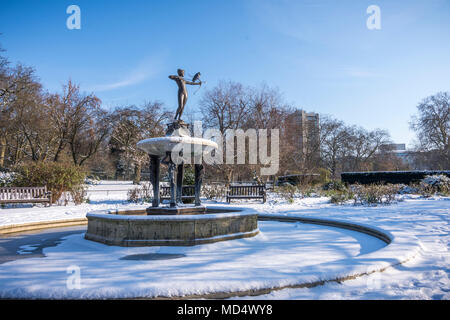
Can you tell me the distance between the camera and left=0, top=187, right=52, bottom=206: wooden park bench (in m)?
13.7

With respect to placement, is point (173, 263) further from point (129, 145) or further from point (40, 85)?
point (129, 145)

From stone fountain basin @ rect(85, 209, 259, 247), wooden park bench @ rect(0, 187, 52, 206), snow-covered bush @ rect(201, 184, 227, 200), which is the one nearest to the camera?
stone fountain basin @ rect(85, 209, 259, 247)

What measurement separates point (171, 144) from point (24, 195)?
11.2 metres

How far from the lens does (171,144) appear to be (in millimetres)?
6293

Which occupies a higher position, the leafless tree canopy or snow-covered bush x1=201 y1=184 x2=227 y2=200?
the leafless tree canopy

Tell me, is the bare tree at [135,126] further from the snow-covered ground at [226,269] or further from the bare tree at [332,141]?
the snow-covered ground at [226,269]

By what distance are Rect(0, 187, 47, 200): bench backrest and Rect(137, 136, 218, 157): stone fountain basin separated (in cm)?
1033

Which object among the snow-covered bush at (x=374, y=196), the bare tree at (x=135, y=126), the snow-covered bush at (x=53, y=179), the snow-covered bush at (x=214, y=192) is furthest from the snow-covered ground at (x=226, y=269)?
the bare tree at (x=135, y=126)

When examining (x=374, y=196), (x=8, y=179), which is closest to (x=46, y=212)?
(x=8, y=179)

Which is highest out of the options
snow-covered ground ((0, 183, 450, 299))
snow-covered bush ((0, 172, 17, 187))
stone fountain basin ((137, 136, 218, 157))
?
stone fountain basin ((137, 136, 218, 157))

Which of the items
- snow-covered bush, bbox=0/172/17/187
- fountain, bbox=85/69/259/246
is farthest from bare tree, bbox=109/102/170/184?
fountain, bbox=85/69/259/246

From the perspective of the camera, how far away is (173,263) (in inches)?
176

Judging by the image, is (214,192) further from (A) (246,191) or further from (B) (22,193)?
(B) (22,193)

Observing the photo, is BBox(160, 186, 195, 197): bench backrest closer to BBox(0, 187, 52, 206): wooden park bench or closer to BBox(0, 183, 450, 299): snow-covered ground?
BBox(0, 187, 52, 206): wooden park bench
